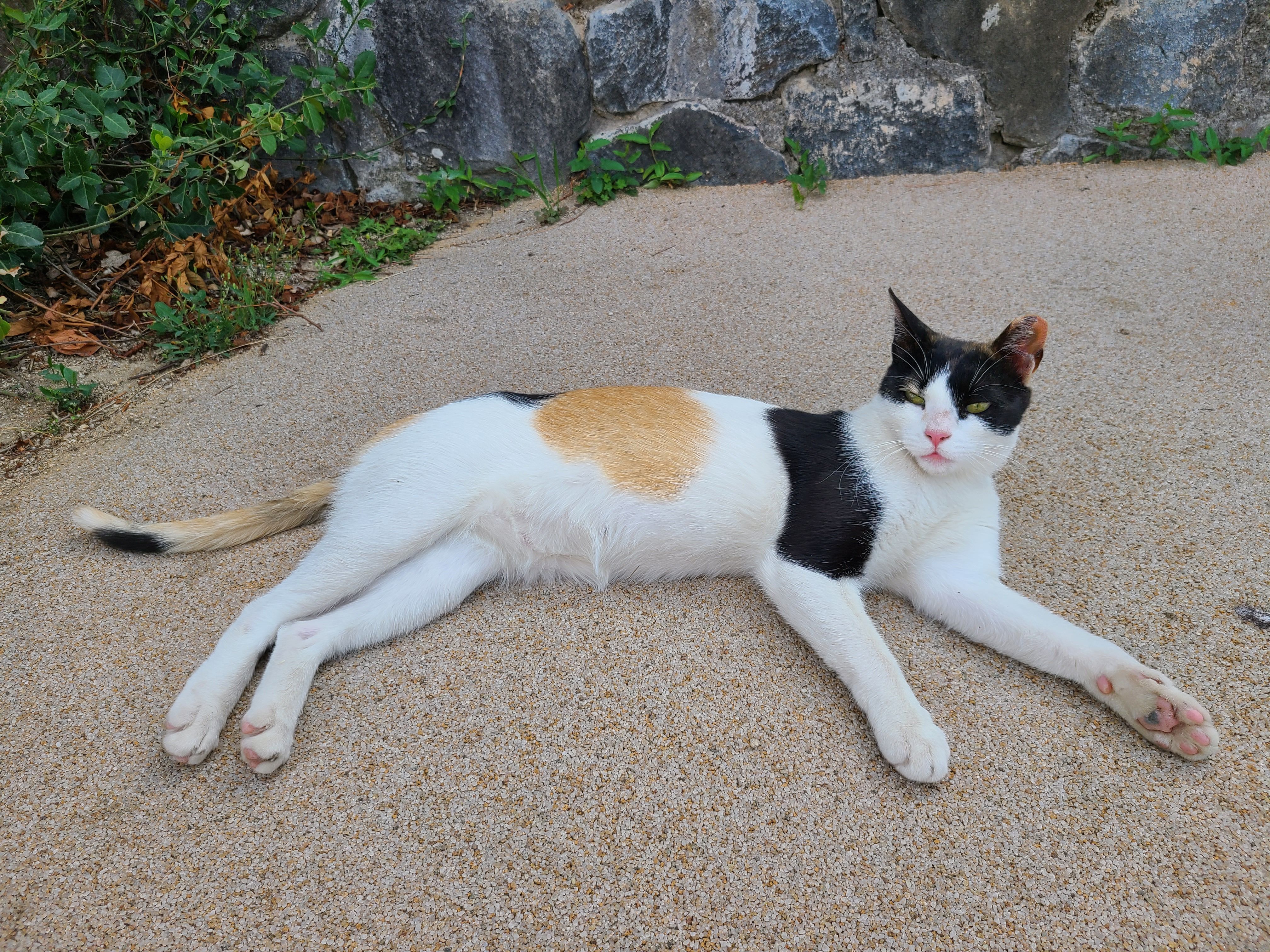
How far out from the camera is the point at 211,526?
1.92 metres

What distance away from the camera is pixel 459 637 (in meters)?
1.72

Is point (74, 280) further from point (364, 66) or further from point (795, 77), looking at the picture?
point (795, 77)

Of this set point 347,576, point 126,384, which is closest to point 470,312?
point 126,384

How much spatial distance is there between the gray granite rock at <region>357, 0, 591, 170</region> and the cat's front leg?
288 cm

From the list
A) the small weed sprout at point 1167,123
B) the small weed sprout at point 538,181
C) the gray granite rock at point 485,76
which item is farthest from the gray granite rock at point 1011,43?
the small weed sprout at point 538,181

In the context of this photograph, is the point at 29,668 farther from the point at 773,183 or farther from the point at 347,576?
the point at 773,183

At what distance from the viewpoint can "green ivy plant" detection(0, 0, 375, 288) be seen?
8.54ft

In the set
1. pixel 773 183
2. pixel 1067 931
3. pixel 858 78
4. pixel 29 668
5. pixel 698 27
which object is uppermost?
pixel 698 27

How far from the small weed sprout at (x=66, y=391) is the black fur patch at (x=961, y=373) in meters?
2.61

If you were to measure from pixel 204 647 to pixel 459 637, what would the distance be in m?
0.56

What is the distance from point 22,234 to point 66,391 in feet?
1.67

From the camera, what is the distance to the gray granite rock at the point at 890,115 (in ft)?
11.8

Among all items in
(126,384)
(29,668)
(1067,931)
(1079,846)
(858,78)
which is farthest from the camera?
(858,78)

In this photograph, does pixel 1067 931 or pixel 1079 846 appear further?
pixel 1079 846
